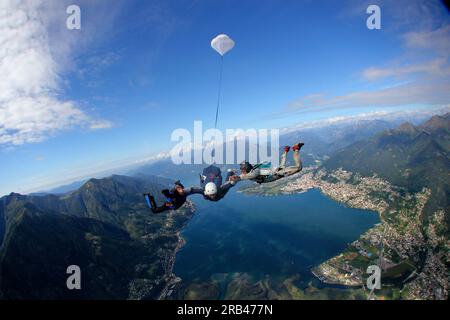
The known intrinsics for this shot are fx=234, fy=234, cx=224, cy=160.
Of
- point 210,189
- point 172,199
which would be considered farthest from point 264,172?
point 172,199

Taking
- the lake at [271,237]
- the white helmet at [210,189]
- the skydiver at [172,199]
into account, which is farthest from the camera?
the lake at [271,237]

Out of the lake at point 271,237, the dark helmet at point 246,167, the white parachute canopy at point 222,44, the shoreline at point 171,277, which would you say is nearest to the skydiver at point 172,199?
the dark helmet at point 246,167

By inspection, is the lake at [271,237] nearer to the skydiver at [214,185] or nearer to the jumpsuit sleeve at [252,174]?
the skydiver at [214,185]

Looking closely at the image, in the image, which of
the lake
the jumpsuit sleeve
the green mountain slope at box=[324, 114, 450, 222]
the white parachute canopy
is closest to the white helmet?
the jumpsuit sleeve

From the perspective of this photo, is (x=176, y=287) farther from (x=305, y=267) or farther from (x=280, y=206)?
(x=280, y=206)

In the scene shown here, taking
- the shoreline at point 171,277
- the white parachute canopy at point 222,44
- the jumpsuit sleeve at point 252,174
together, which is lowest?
the shoreline at point 171,277

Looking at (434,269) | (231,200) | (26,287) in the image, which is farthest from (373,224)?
(26,287)

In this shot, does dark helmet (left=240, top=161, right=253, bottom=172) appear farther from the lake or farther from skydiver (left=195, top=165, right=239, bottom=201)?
the lake
